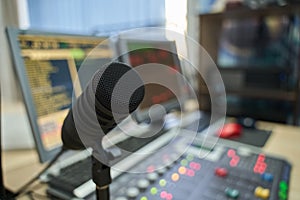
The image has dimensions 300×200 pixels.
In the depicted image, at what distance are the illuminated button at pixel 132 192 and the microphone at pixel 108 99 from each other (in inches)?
7.3

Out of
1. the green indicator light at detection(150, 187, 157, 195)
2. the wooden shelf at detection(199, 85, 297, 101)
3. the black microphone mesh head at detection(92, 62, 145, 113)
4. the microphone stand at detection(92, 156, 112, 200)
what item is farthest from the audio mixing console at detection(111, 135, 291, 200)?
the wooden shelf at detection(199, 85, 297, 101)

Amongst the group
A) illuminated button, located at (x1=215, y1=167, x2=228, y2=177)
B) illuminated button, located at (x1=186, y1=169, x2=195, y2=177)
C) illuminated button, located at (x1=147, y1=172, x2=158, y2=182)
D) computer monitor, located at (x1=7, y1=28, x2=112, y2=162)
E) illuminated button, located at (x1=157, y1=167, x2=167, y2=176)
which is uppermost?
computer monitor, located at (x1=7, y1=28, x2=112, y2=162)

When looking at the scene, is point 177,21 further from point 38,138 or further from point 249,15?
point 249,15

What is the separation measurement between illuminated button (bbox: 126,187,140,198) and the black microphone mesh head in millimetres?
232

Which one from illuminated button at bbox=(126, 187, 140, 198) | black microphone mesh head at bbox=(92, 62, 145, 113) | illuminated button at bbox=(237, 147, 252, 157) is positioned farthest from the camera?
illuminated button at bbox=(237, 147, 252, 157)

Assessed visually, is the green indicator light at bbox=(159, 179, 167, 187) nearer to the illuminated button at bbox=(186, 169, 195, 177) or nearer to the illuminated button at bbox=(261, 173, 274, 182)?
the illuminated button at bbox=(186, 169, 195, 177)

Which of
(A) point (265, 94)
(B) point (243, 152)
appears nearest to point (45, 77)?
(B) point (243, 152)

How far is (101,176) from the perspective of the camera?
329mm

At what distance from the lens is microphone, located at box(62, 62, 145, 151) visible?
26 cm

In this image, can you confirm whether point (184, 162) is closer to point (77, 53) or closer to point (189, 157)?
point (189, 157)

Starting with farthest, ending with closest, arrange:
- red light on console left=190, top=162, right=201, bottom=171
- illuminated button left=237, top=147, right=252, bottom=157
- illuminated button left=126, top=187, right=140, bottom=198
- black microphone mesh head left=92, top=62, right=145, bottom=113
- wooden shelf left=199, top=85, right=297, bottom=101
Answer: wooden shelf left=199, top=85, right=297, bottom=101 < illuminated button left=237, top=147, right=252, bottom=157 < red light on console left=190, top=162, right=201, bottom=171 < illuminated button left=126, top=187, right=140, bottom=198 < black microphone mesh head left=92, top=62, right=145, bottom=113

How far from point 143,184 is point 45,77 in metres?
0.33

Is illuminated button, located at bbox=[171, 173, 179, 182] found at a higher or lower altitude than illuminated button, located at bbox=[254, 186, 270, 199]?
higher

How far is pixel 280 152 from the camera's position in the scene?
822mm
